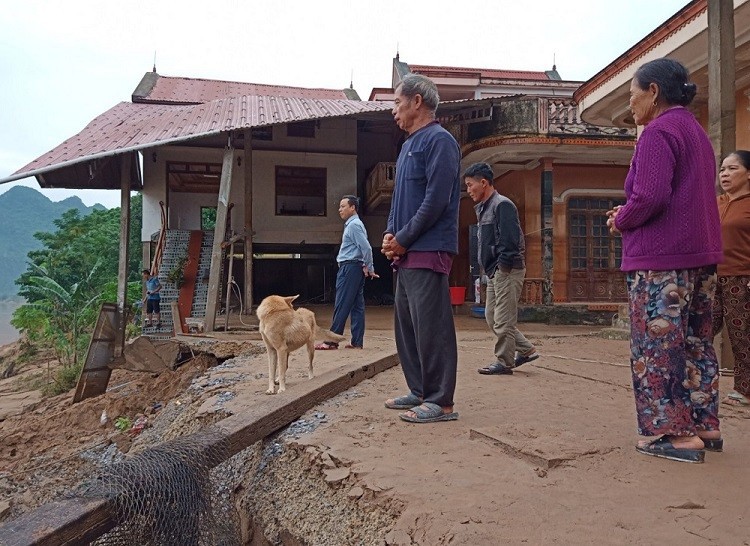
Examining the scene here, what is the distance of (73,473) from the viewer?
523cm

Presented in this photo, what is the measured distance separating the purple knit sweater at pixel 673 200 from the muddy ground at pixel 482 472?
2.87 ft

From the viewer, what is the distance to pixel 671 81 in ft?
7.70

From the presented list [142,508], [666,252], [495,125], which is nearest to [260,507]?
[142,508]

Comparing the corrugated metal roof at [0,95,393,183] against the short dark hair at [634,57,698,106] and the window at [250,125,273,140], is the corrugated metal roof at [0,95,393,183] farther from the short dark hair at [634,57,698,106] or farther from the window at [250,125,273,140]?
the short dark hair at [634,57,698,106]

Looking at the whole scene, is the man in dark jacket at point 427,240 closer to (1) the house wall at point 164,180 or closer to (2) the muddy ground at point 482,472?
(2) the muddy ground at point 482,472

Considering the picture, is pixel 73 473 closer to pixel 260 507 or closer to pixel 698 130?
pixel 260 507

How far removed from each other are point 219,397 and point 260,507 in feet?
5.71

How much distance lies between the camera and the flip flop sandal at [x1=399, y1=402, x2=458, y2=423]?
290 cm

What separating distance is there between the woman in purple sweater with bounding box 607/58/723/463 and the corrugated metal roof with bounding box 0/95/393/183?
7.11 m

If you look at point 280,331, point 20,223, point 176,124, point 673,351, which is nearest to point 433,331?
point 673,351

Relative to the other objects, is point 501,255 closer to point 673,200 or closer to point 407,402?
point 407,402

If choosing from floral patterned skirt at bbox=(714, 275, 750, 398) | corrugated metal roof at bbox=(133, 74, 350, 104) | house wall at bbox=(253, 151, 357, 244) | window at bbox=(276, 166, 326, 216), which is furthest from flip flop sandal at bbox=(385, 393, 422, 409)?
corrugated metal roof at bbox=(133, 74, 350, 104)

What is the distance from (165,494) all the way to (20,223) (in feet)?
490

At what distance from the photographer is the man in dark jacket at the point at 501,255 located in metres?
4.44
